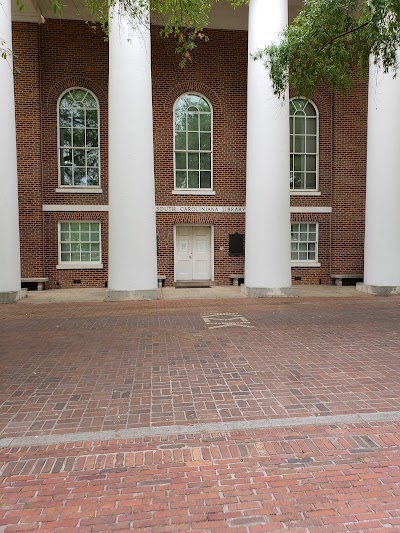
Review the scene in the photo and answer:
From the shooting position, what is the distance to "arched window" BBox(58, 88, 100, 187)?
1620cm

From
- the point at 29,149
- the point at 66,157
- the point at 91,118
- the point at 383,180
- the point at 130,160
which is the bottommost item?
the point at 383,180

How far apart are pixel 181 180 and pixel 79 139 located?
4240 mm

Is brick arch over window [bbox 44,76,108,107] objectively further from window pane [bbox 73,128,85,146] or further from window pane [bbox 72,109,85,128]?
window pane [bbox 73,128,85,146]

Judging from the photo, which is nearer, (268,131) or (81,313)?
(81,313)

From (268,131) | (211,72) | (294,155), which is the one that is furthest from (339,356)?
(211,72)

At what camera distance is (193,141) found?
54.6ft

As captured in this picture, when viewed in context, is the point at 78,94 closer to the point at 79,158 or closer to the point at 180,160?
the point at 79,158

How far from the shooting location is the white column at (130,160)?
40.2 feet

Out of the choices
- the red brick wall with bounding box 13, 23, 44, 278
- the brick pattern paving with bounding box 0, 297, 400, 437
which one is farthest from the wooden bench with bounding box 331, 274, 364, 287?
the red brick wall with bounding box 13, 23, 44, 278

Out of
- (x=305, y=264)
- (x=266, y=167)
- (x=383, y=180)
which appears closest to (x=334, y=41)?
(x=266, y=167)

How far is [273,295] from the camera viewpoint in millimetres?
13109

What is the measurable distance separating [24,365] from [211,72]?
14.2 meters

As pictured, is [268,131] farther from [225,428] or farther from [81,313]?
[225,428]

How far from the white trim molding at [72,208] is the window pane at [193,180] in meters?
3.41
